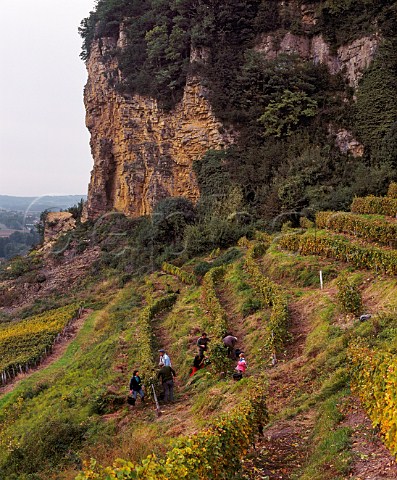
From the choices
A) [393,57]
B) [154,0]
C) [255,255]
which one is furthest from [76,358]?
[154,0]

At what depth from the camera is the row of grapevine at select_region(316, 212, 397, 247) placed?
19.0m

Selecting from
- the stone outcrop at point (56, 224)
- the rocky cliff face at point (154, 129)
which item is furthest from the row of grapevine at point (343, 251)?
the stone outcrop at point (56, 224)

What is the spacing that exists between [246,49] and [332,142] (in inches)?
486

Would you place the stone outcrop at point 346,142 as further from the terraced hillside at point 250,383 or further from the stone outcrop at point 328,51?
the terraced hillside at point 250,383

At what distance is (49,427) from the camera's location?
43.0 feet

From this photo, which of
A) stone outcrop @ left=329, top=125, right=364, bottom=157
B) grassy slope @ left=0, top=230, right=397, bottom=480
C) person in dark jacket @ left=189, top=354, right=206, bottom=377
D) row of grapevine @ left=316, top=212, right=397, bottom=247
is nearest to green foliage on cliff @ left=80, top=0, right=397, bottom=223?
stone outcrop @ left=329, top=125, right=364, bottom=157

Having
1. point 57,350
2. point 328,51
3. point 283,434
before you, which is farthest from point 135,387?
point 328,51

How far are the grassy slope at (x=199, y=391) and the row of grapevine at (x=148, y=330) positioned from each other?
480 mm

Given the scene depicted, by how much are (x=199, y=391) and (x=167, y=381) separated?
3.06ft

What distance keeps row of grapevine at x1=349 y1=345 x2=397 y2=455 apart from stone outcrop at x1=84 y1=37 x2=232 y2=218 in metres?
34.3

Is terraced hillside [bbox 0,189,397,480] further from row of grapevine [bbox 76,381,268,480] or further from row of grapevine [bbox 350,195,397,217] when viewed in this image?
row of grapevine [bbox 350,195,397,217]

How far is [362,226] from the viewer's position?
2112cm

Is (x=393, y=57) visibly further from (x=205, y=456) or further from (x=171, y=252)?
(x=205, y=456)

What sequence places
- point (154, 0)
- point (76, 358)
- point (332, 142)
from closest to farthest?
1. point (76, 358)
2. point (332, 142)
3. point (154, 0)
